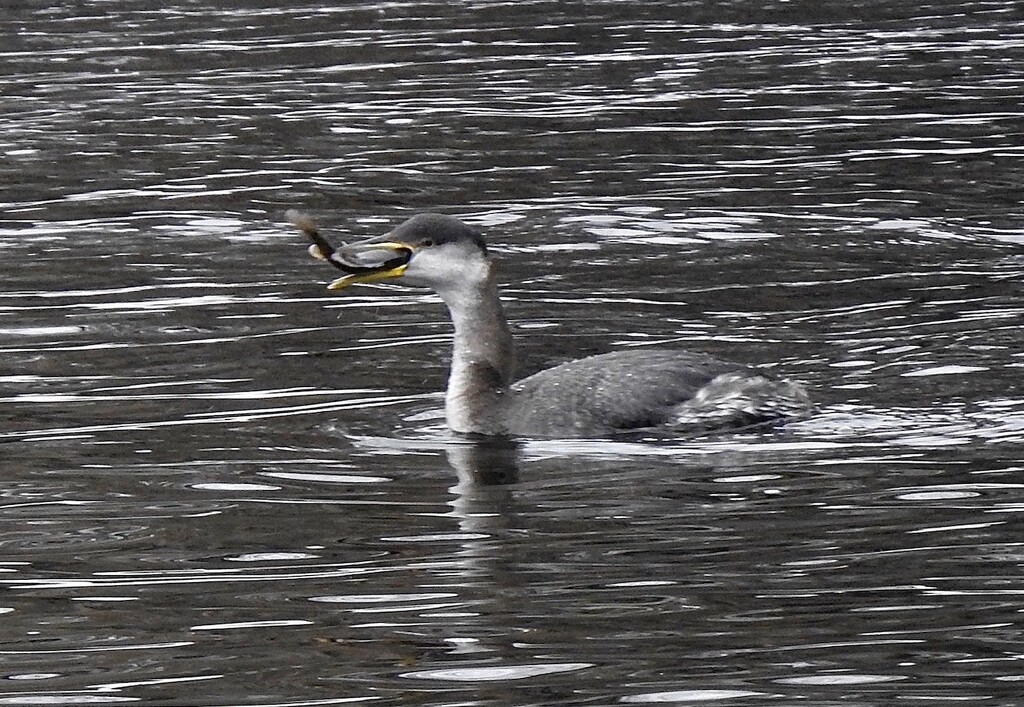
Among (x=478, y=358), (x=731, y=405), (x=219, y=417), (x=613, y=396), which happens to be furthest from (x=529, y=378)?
(x=219, y=417)

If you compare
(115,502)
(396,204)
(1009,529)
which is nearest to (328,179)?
(396,204)

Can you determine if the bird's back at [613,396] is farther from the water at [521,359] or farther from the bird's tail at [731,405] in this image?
the water at [521,359]

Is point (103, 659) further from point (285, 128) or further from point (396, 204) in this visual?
point (285, 128)

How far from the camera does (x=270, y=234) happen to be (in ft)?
52.2

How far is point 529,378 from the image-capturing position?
11.4 metres

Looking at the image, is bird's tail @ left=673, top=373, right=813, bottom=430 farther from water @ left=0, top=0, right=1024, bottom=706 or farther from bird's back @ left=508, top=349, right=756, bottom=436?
water @ left=0, top=0, right=1024, bottom=706

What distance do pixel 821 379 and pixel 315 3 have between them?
16.4 m

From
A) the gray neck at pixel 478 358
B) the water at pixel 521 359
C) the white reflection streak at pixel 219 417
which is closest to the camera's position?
the water at pixel 521 359

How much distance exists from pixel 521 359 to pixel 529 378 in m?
1.33

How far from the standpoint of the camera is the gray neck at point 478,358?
36.2ft

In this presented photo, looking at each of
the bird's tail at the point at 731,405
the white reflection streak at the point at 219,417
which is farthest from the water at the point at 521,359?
the bird's tail at the point at 731,405

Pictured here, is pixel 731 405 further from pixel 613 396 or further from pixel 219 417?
pixel 219 417

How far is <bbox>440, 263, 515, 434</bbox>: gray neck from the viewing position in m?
11.0

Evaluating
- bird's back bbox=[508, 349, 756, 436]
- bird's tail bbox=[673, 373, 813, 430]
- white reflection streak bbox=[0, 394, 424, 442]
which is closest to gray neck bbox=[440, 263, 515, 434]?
bird's back bbox=[508, 349, 756, 436]
